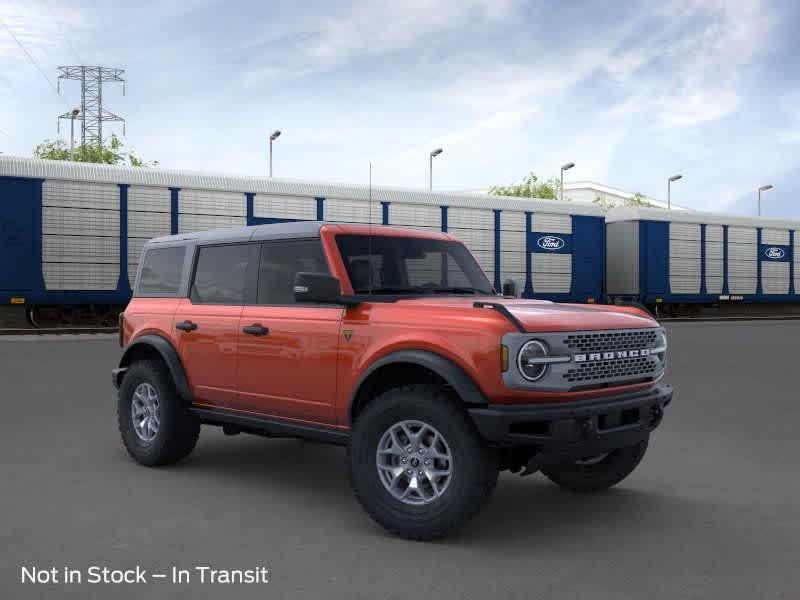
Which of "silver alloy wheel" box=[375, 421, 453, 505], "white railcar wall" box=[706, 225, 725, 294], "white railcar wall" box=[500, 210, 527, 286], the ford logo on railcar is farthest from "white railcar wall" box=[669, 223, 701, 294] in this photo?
"silver alloy wheel" box=[375, 421, 453, 505]

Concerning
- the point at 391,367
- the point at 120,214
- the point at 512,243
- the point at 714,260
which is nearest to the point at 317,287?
the point at 391,367

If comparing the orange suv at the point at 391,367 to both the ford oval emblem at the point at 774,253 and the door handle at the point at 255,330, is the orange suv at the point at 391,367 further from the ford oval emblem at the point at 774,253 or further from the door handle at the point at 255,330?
the ford oval emblem at the point at 774,253

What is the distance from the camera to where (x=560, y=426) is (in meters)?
4.53

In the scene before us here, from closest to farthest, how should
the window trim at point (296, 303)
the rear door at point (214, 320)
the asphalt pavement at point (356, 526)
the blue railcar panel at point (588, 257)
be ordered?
1. the asphalt pavement at point (356, 526)
2. the window trim at point (296, 303)
3. the rear door at point (214, 320)
4. the blue railcar panel at point (588, 257)

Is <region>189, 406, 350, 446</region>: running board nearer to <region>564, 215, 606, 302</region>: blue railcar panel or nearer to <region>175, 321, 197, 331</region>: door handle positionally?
<region>175, 321, 197, 331</region>: door handle

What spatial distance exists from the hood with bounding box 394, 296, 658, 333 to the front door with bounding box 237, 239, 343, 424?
2.25 feet

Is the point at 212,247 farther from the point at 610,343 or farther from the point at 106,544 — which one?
the point at 610,343

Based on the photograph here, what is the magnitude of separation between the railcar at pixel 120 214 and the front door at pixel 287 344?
46.5 feet

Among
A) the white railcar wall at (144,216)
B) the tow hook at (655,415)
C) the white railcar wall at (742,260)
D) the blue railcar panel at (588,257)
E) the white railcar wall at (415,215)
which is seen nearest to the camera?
the tow hook at (655,415)

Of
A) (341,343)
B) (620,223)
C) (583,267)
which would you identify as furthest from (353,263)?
(620,223)

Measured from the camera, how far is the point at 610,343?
5078 mm

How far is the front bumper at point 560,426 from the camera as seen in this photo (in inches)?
177

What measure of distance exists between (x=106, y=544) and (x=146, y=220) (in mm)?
20432

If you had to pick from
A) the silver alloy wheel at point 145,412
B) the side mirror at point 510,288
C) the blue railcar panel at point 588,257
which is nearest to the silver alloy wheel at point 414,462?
the side mirror at point 510,288
